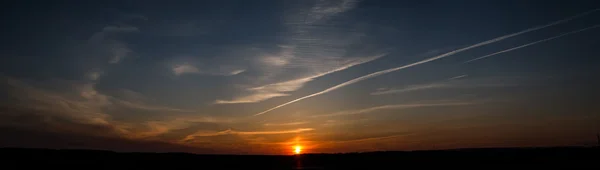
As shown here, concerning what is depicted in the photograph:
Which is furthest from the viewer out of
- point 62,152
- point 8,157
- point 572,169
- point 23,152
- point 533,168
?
point 62,152

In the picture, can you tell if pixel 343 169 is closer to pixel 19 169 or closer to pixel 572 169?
pixel 572 169

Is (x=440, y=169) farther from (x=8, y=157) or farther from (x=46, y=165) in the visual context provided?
(x=8, y=157)

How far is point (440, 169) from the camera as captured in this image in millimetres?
25594

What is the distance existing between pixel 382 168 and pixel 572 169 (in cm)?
1300

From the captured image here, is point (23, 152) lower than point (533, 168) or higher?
higher

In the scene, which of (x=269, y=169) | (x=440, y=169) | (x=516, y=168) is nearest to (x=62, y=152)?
(x=269, y=169)

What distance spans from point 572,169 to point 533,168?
2.27 m

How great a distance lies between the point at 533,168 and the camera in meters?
24.8

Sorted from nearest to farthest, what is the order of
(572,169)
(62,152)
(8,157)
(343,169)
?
(572,169), (343,169), (8,157), (62,152)

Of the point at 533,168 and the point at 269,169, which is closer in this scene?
the point at 533,168

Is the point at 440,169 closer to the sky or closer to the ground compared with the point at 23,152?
closer to the ground

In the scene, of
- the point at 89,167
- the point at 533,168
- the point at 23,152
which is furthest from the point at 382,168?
the point at 23,152

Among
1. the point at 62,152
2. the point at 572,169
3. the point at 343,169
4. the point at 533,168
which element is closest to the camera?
the point at 572,169

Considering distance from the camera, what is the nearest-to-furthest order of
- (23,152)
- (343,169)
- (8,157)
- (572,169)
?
1. (572,169)
2. (343,169)
3. (8,157)
4. (23,152)
